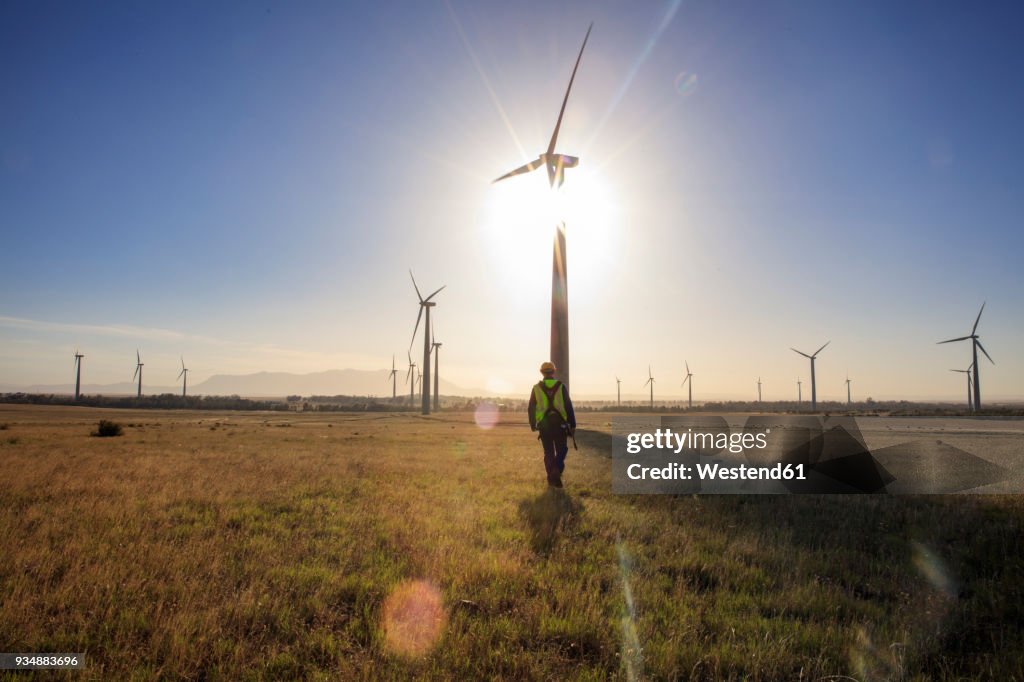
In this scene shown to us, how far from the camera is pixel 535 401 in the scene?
12.1 meters

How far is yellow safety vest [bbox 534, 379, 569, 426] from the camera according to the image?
38.6ft

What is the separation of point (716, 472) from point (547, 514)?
759cm

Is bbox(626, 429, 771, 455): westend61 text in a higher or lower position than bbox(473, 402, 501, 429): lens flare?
higher

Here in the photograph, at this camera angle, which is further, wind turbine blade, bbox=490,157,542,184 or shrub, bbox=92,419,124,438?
wind turbine blade, bbox=490,157,542,184

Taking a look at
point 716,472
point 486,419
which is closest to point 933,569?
point 716,472

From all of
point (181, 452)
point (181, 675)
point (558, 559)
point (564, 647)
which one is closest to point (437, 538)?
point (558, 559)

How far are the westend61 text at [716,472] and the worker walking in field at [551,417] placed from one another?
3098mm

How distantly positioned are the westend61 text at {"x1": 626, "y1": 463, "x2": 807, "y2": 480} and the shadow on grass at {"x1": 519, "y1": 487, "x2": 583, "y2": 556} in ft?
13.2

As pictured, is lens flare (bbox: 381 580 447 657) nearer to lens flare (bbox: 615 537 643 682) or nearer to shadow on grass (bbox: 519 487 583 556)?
lens flare (bbox: 615 537 643 682)

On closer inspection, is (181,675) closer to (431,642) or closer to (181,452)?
(431,642)

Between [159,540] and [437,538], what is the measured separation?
3885 millimetres

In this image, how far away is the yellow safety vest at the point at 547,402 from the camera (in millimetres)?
11758

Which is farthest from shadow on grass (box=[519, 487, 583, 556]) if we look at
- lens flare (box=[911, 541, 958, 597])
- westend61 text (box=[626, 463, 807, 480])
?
lens flare (box=[911, 541, 958, 597])

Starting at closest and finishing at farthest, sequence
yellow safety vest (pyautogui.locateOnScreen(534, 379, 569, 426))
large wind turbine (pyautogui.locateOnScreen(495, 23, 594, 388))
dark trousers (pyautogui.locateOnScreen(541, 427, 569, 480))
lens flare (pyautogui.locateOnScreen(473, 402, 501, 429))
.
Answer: yellow safety vest (pyautogui.locateOnScreen(534, 379, 569, 426)) → dark trousers (pyautogui.locateOnScreen(541, 427, 569, 480)) → large wind turbine (pyautogui.locateOnScreen(495, 23, 594, 388)) → lens flare (pyautogui.locateOnScreen(473, 402, 501, 429))
